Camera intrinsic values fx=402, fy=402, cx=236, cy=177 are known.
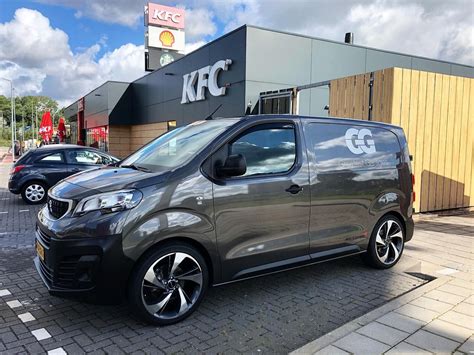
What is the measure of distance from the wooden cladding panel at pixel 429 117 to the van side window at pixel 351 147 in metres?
3.08

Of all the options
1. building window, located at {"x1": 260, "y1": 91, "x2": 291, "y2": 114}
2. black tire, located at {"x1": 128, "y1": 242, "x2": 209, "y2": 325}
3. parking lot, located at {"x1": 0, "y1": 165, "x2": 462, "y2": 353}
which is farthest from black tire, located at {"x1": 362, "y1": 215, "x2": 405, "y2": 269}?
building window, located at {"x1": 260, "y1": 91, "x2": 291, "y2": 114}

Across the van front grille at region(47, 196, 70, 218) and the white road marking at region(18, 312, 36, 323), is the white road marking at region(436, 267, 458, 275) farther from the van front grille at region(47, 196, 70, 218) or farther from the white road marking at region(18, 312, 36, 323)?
the white road marking at region(18, 312, 36, 323)

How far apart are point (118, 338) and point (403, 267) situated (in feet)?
12.2

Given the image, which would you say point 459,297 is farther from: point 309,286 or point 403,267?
point 309,286

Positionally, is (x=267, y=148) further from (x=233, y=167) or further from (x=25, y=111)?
(x=25, y=111)

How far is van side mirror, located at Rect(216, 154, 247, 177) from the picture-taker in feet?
11.9

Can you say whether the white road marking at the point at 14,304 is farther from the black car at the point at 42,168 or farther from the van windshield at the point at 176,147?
the black car at the point at 42,168

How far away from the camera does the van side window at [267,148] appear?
3977 mm

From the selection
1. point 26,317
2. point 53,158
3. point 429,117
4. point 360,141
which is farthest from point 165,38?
point 26,317

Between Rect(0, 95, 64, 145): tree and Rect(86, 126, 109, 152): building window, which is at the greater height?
Rect(0, 95, 64, 145): tree

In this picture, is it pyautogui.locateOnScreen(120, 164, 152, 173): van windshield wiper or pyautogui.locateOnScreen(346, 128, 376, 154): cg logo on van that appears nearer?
pyautogui.locateOnScreen(120, 164, 152, 173): van windshield wiper

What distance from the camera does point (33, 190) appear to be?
10414 millimetres

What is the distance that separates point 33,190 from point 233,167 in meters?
8.59

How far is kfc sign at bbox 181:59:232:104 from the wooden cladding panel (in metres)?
5.55
